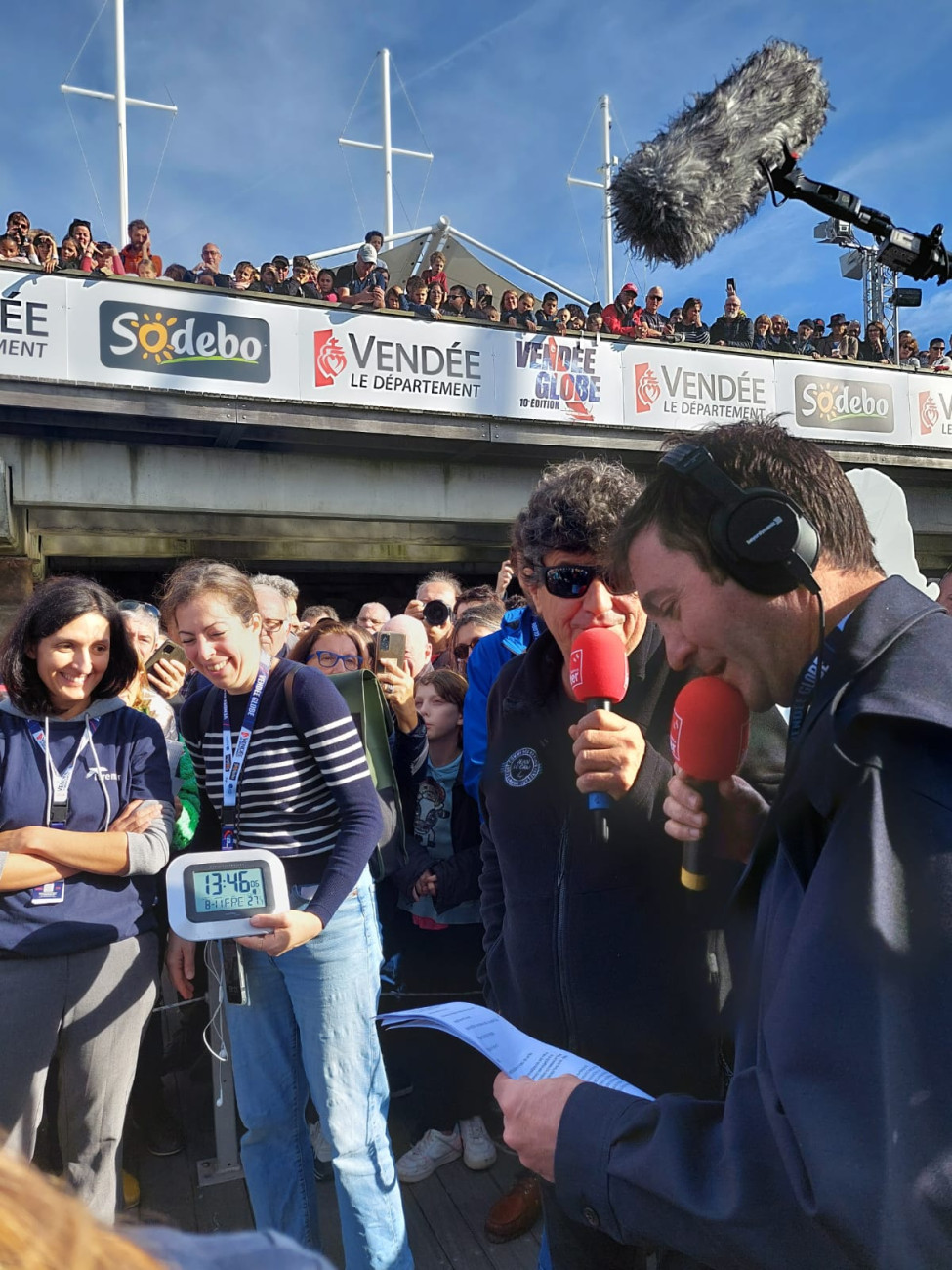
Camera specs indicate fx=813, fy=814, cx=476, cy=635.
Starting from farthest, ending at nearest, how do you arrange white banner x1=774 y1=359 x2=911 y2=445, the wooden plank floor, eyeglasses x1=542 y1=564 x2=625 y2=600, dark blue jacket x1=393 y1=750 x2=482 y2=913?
white banner x1=774 y1=359 x2=911 y2=445 → dark blue jacket x1=393 y1=750 x2=482 y2=913 → the wooden plank floor → eyeglasses x1=542 y1=564 x2=625 y2=600

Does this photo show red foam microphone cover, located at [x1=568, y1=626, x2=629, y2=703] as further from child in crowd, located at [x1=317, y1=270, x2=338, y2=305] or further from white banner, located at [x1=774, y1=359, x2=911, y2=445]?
white banner, located at [x1=774, y1=359, x2=911, y2=445]

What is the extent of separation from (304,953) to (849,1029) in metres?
1.85

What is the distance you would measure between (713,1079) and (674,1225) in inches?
32.7

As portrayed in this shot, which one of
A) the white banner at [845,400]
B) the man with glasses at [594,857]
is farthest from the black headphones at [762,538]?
the white banner at [845,400]

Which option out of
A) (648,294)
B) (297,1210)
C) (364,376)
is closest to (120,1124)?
(297,1210)

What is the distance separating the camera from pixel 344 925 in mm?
2365

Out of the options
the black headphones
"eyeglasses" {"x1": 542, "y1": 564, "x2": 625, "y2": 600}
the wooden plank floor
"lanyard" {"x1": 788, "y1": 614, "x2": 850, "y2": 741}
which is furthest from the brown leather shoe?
the black headphones

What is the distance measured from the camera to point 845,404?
12914 mm

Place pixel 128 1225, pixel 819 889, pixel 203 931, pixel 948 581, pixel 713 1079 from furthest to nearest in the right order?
A: pixel 948 581
pixel 203 931
pixel 713 1079
pixel 819 889
pixel 128 1225

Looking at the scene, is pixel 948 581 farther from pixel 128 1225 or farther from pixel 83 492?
pixel 83 492

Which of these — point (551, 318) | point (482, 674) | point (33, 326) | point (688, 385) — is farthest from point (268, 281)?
point (482, 674)

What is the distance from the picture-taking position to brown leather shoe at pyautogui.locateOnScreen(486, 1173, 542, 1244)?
262cm

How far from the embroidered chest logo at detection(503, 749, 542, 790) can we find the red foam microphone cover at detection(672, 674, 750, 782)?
1.74ft

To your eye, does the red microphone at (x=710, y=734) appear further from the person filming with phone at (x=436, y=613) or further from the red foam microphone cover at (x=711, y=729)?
the person filming with phone at (x=436, y=613)
